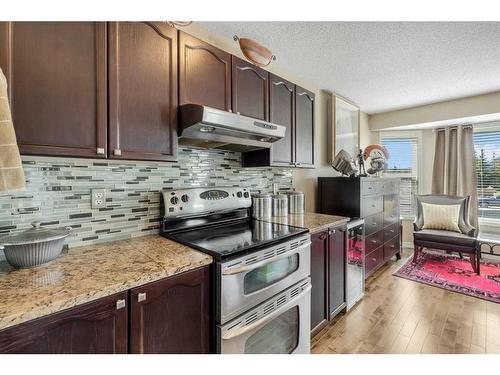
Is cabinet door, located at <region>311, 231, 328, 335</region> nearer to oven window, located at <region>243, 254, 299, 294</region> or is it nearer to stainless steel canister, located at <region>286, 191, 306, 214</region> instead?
oven window, located at <region>243, 254, 299, 294</region>

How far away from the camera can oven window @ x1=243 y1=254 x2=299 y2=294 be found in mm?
1309

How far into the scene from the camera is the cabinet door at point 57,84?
0.93m

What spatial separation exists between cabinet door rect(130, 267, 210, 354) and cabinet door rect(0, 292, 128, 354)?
1.9 inches

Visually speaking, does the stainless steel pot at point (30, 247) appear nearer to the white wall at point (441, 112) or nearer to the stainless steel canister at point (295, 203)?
the stainless steel canister at point (295, 203)

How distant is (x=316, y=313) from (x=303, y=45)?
2204 millimetres

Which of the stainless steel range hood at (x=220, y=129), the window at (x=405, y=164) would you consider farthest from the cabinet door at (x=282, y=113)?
the window at (x=405, y=164)

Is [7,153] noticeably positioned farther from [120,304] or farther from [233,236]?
[233,236]

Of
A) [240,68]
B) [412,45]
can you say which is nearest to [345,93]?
[412,45]

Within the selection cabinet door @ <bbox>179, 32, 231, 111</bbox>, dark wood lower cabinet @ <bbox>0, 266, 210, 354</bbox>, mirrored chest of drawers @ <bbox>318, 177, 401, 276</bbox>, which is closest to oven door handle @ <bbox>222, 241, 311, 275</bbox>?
dark wood lower cabinet @ <bbox>0, 266, 210, 354</bbox>

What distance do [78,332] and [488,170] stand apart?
517 cm

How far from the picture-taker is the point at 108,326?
2.81 feet

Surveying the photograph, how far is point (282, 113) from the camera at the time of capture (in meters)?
2.08

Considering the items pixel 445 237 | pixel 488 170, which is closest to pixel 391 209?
pixel 445 237
